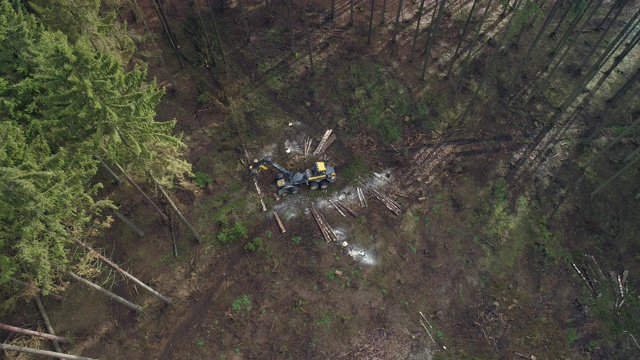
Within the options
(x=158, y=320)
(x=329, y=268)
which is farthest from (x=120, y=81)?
(x=329, y=268)

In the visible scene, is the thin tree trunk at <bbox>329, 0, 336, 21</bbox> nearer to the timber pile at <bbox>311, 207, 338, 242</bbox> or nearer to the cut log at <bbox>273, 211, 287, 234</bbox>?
the timber pile at <bbox>311, 207, 338, 242</bbox>

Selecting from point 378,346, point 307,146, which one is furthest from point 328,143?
point 378,346

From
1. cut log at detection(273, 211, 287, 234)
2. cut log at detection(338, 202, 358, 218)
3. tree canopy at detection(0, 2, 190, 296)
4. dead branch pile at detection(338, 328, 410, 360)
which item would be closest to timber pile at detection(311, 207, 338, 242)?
cut log at detection(338, 202, 358, 218)

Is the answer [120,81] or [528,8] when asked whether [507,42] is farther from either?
[120,81]

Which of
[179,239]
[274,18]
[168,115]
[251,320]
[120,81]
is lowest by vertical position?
[251,320]

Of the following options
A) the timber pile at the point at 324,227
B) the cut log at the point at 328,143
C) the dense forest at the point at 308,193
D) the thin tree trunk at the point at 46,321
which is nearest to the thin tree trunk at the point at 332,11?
the dense forest at the point at 308,193

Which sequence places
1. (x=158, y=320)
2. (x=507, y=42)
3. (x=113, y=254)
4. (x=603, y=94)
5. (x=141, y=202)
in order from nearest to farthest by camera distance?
(x=158, y=320) → (x=113, y=254) → (x=141, y=202) → (x=603, y=94) → (x=507, y=42)
